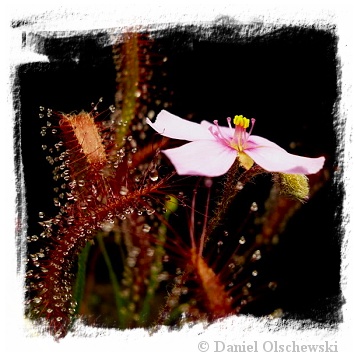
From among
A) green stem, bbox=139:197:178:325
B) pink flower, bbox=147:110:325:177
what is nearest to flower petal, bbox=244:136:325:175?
pink flower, bbox=147:110:325:177

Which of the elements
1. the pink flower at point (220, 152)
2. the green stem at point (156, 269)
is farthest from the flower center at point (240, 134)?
the green stem at point (156, 269)

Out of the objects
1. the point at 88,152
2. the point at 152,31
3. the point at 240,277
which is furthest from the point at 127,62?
→ the point at 240,277

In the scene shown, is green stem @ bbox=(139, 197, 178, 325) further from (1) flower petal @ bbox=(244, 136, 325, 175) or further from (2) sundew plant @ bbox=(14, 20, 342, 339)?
(1) flower petal @ bbox=(244, 136, 325, 175)

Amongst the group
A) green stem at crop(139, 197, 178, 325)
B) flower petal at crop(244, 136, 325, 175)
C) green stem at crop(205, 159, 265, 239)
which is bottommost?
green stem at crop(139, 197, 178, 325)

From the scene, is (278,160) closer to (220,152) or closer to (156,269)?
(220,152)

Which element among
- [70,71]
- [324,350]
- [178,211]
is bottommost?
[324,350]

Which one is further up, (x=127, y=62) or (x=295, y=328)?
(x=127, y=62)

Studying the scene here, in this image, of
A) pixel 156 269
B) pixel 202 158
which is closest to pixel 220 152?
pixel 202 158

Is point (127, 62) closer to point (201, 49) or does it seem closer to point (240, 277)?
point (201, 49)
